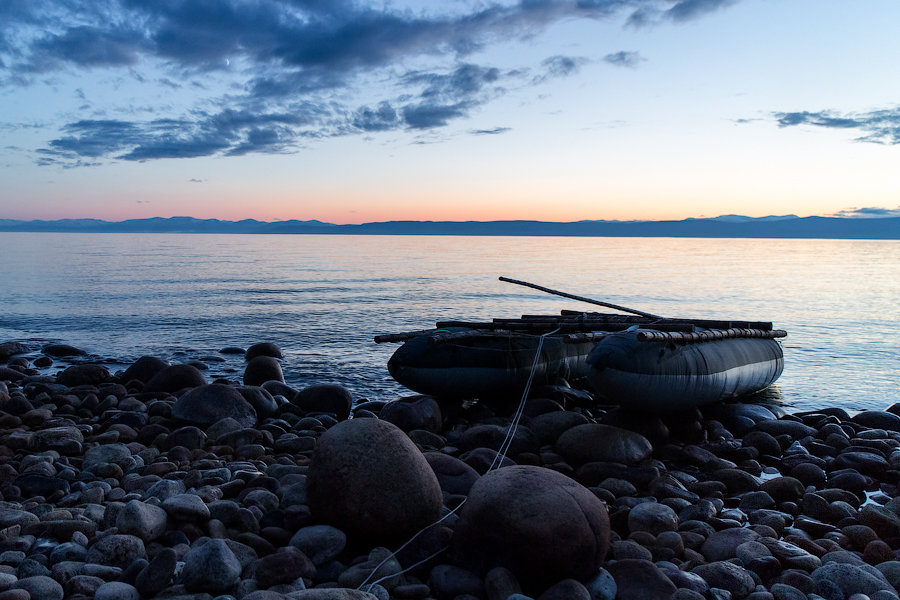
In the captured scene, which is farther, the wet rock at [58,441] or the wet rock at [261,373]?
the wet rock at [261,373]

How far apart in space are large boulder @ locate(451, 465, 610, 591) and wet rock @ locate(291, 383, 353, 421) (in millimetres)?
6825

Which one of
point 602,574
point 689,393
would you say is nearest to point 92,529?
point 602,574

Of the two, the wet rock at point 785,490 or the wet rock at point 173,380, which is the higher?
the wet rock at point 173,380

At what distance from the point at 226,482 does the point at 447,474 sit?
2.45 metres

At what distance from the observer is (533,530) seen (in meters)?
4.98

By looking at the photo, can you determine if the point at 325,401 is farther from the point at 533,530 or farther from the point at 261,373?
the point at 533,530

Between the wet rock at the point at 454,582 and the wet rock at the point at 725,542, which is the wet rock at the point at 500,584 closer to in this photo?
the wet rock at the point at 454,582

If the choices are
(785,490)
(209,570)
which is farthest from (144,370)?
(785,490)

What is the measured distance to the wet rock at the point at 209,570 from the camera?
466cm

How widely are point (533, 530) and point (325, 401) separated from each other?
7506mm

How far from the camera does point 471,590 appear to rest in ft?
16.3

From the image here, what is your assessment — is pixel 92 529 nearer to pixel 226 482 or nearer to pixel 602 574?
pixel 226 482

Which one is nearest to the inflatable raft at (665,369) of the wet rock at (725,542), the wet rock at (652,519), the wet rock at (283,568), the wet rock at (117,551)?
the wet rock at (652,519)

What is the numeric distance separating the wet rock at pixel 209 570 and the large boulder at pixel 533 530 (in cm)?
179
